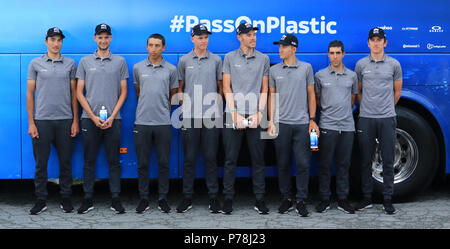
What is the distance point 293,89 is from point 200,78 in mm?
1076

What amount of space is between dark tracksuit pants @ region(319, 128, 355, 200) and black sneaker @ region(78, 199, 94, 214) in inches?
109

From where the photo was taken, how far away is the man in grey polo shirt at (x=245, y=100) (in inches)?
219

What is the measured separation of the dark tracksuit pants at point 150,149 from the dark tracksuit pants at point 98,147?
25 centimetres

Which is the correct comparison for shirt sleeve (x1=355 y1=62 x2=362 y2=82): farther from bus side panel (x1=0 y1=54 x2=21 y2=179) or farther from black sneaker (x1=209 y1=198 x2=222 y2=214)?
bus side panel (x1=0 y1=54 x2=21 y2=179)

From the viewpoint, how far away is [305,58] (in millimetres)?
5953

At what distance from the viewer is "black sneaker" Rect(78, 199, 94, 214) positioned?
569 cm

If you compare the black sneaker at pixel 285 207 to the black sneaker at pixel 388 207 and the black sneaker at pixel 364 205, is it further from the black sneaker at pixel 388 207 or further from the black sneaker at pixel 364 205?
the black sneaker at pixel 388 207

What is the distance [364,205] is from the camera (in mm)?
5848

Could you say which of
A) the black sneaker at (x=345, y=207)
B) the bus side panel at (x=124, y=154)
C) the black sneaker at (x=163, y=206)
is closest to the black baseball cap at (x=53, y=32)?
the bus side panel at (x=124, y=154)

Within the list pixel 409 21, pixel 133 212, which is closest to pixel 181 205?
pixel 133 212

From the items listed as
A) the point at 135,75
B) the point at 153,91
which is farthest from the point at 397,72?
the point at 135,75

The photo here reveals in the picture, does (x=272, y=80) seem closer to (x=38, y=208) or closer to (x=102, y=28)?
(x=102, y=28)

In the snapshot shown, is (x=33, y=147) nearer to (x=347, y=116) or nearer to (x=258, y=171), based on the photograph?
(x=258, y=171)

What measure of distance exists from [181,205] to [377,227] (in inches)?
87.6
